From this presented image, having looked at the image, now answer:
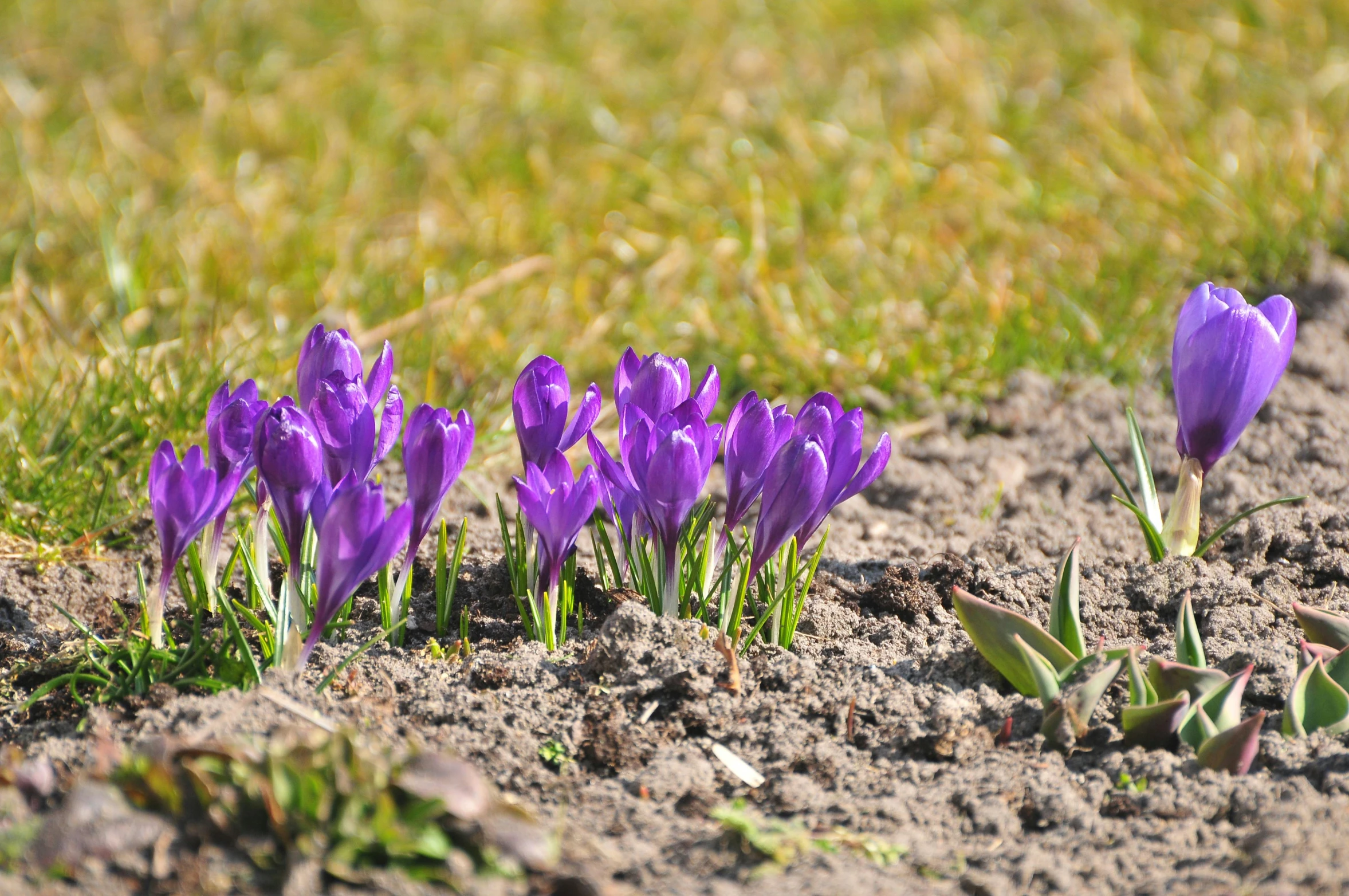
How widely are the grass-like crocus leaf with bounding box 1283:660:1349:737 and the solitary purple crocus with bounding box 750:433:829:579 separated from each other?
756 mm

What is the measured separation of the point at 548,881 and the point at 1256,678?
1200 mm

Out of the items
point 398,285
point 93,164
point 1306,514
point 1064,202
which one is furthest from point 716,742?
point 93,164

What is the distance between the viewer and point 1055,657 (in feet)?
6.12

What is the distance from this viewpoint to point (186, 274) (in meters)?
3.76

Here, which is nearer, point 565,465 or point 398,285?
point 565,465

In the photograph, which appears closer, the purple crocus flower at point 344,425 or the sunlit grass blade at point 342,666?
the sunlit grass blade at point 342,666

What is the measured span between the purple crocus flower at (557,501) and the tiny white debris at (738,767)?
0.40 meters

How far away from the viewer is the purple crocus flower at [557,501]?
1.88 meters

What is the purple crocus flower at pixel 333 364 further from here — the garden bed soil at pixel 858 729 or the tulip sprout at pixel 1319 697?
the tulip sprout at pixel 1319 697

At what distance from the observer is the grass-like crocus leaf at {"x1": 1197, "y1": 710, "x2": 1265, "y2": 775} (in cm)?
169

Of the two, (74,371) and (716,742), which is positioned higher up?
(74,371)

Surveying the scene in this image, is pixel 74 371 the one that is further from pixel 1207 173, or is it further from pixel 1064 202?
pixel 1207 173

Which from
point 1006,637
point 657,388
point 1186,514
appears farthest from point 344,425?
point 1186,514

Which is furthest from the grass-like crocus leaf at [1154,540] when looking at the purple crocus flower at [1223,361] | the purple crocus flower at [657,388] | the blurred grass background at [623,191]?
the blurred grass background at [623,191]
